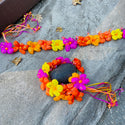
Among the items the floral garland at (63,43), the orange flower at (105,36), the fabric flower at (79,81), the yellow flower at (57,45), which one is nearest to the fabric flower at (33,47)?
the floral garland at (63,43)

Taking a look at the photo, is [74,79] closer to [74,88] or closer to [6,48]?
[74,88]

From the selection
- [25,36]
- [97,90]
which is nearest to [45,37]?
[25,36]

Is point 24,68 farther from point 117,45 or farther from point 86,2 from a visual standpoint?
point 86,2

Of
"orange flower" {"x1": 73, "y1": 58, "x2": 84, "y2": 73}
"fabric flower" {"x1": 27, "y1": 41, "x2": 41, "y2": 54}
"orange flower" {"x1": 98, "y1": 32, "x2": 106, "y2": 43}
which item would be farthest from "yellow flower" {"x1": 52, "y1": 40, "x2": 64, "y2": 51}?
"orange flower" {"x1": 98, "y1": 32, "x2": 106, "y2": 43}

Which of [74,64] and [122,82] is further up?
[74,64]

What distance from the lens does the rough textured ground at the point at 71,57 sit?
1219 mm

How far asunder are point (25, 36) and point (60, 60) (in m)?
0.68

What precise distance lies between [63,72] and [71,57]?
296 mm

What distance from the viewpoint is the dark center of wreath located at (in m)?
1.33

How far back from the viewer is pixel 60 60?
145 cm

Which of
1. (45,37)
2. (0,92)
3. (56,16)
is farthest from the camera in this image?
(56,16)

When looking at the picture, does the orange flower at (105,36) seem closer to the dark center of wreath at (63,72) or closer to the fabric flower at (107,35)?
the fabric flower at (107,35)

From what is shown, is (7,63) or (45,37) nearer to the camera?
(7,63)

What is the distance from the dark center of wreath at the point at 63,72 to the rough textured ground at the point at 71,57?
0.17m
